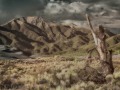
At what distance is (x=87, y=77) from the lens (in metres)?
23.2

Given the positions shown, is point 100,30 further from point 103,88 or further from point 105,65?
point 103,88

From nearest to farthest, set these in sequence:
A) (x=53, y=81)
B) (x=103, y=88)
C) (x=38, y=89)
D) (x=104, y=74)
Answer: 1. (x=103, y=88)
2. (x=38, y=89)
3. (x=53, y=81)
4. (x=104, y=74)

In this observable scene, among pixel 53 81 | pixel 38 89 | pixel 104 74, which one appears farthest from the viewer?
pixel 104 74

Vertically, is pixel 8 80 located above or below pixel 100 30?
below

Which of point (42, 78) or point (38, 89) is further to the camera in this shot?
point (42, 78)

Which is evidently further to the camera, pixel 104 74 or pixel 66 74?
pixel 104 74

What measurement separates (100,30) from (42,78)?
6.81m

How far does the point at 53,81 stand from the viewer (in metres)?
22.0

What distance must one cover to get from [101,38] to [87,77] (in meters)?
4.79

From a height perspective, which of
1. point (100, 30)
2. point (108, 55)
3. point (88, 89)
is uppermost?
point (100, 30)

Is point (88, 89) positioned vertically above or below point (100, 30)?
below

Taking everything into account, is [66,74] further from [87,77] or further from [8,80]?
[8,80]


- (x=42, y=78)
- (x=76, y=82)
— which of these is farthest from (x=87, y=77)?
(x=42, y=78)

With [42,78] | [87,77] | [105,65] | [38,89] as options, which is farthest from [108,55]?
[38,89]
